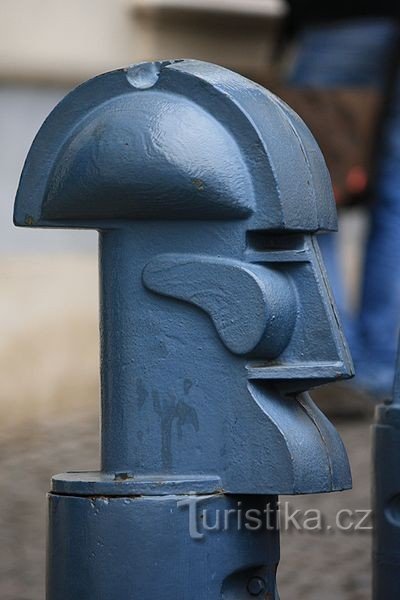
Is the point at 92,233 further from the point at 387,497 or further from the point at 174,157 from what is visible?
the point at 174,157

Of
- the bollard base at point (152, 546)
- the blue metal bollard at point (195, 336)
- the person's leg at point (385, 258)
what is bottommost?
the bollard base at point (152, 546)

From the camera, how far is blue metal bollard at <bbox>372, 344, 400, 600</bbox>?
324 centimetres

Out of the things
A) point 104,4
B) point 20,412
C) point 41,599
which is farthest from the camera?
point 104,4

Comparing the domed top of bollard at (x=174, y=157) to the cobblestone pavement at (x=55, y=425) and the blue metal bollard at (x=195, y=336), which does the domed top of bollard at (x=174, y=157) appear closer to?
the blue metal bollard at (x=195, y=336)

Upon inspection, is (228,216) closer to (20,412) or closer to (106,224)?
(106,224)

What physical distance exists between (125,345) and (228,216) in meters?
0.28

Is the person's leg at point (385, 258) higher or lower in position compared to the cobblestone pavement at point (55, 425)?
higher

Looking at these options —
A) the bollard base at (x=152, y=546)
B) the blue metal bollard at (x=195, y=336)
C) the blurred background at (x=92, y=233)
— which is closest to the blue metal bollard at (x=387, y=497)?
the blue metal bollard at (x=195, y=336)

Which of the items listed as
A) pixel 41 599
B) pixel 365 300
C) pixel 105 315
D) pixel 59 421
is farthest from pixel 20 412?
pixel 105 315

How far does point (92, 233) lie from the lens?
23.9 feet

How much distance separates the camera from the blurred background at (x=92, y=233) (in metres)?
6.57

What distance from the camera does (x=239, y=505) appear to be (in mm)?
2688

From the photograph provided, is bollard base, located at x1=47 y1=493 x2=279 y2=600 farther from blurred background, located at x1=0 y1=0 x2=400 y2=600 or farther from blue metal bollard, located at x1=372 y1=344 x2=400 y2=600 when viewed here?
blurred background, located at x1=0 y1=0 x2=400 y2=600

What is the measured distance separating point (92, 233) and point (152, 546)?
4.72 m
